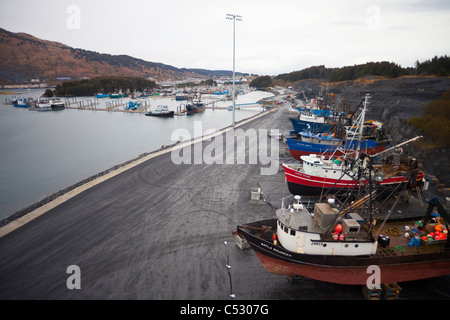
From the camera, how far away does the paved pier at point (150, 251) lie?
10164 mm

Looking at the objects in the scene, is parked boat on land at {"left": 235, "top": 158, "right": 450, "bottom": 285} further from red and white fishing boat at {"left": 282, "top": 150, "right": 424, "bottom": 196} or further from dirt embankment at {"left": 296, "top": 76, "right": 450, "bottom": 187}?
dirt embankment at {"left": 296, "top": 76, "right": 450, "bottom": 187}

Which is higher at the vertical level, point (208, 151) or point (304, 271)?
point (208, 151)

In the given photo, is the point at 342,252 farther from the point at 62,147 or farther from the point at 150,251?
the point at 62,147

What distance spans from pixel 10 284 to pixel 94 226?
464cm

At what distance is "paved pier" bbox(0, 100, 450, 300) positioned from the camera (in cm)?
1016

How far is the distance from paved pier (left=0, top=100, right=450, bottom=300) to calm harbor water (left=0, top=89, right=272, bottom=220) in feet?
30.6

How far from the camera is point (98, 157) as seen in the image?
35375 mm

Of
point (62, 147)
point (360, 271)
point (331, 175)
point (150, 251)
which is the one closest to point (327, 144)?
point (331, 175)

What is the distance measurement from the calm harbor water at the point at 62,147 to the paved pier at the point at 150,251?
9342 mm

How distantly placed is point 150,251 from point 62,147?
126 ft

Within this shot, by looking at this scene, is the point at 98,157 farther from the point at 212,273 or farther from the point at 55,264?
the point at 212,273

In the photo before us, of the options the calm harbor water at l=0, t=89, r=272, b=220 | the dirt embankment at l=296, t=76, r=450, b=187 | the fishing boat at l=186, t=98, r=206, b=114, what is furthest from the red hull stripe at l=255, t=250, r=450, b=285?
the fishing boat at l=186, t=98, r=206, b=114
